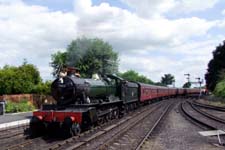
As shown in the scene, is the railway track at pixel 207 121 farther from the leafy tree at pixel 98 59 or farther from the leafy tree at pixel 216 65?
the leafy tree at pixel 216 65

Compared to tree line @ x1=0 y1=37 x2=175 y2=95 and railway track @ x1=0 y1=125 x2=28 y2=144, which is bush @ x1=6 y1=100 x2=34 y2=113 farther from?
railway track @ x1=0 y1=125 x2=28 y2=144

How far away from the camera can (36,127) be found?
16.7 m

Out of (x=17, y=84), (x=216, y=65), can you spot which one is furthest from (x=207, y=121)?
(x=216, y=65)

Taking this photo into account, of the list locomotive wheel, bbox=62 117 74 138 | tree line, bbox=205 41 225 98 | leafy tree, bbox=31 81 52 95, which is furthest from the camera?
tree line, bbox=205 41 225 98

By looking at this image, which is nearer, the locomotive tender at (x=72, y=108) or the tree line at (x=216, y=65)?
the locomotive tender at (x=72, y=108)

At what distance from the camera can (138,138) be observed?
15711 mm

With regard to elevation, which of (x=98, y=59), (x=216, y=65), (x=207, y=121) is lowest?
(x=207, y=121)

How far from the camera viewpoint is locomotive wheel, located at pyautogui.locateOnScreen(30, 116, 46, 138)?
16.5 metres

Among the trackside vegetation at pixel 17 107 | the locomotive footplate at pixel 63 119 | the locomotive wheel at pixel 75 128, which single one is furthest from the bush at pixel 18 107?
the locomotive wheel at pixel 75 128

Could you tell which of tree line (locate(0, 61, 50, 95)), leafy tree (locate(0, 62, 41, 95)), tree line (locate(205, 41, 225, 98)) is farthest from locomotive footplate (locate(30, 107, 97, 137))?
tree line (locate(205, 41, 225, 98))

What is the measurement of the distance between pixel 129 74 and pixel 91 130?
438 ft

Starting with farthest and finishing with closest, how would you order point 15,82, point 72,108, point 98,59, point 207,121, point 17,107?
point 98,59, point 15,82, point 17,107, point 207,121, point 72,108

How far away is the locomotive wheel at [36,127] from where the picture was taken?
16.5 m

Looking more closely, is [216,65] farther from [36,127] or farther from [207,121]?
[36,127]
